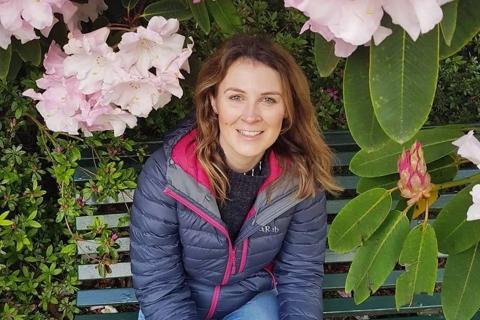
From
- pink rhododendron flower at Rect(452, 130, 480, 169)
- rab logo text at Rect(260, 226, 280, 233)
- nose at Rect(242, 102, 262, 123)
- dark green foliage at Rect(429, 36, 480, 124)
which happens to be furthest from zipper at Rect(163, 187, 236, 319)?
dark green foliage at Rect(429, 36, 480, 124)

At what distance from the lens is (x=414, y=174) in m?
1.55

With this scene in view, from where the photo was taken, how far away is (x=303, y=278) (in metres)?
2.36

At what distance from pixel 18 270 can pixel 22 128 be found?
540mm

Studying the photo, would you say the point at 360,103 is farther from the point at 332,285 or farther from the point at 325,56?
the point at 332,285

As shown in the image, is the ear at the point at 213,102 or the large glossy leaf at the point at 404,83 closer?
the large glossy leaf at the point at 404,83

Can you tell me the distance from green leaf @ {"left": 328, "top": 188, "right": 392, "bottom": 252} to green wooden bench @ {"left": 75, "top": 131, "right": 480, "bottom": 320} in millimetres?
912

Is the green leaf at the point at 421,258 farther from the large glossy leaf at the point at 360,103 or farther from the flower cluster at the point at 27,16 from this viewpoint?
the flower cluster at the point at 27,16

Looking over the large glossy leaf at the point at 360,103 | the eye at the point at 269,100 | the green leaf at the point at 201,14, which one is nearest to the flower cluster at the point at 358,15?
the large glossy leaf at the point at 360,103

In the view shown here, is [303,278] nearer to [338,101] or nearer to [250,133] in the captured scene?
[250,133]

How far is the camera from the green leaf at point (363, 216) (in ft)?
5.64

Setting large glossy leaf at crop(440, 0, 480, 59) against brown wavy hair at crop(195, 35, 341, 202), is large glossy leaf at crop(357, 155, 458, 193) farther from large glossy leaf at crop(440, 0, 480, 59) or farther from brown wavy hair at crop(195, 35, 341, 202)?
large glossy leaf at crop(440, 0, 480, 59)

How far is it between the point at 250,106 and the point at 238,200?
37 cm

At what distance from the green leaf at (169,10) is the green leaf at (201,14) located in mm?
53

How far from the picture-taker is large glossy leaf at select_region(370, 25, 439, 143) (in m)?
1.15
